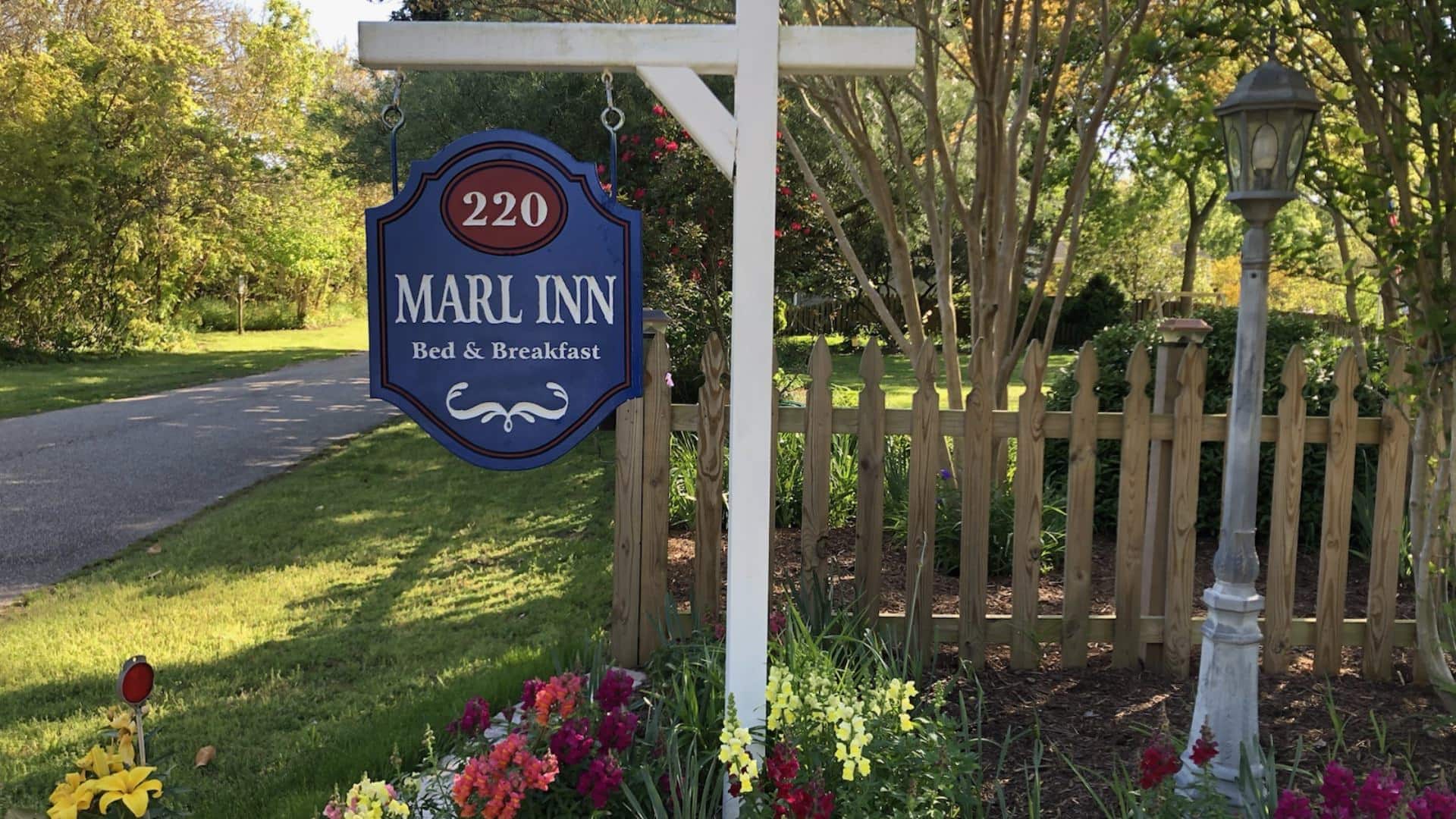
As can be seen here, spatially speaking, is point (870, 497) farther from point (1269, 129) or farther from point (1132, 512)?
point (1269, 129)

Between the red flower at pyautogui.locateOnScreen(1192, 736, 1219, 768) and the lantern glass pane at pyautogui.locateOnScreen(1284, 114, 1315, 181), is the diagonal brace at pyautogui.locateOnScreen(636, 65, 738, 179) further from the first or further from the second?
the red flower at pyautogui.locateOnScreen(1192, 736, 1219, 768)

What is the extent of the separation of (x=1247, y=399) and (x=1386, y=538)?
1504 millimetres

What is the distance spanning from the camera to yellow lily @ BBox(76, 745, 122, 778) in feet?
7.11

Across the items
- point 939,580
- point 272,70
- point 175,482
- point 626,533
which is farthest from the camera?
point 272,70

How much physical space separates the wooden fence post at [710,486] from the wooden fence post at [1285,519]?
193 centimetres

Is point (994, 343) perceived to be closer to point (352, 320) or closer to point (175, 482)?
point (175, 482)

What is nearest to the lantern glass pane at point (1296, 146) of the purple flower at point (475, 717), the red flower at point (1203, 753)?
the red flower at point (1203, 753)

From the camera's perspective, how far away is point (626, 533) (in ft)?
12.5

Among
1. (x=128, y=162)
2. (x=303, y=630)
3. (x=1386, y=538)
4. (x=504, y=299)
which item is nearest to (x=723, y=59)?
(x=504, y=299)

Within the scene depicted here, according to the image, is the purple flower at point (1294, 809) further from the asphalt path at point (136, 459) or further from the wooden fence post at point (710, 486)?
the asphalt path at point (136, 459)

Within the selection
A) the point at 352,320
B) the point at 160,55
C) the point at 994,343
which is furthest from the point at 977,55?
the point at 352,320

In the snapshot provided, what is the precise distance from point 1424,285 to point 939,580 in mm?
2414

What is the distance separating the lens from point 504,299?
243 cm

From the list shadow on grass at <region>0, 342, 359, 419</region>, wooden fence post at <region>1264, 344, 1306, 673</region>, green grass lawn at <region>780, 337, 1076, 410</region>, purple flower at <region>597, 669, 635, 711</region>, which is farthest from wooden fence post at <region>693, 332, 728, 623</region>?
shadow on grass at <region>0, 342, 359, 419</region>
